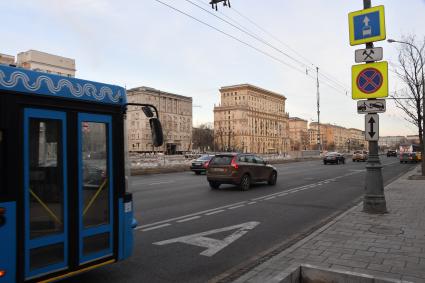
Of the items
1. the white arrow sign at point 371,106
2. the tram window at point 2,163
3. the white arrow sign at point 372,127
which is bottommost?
the tram window at point 2,163

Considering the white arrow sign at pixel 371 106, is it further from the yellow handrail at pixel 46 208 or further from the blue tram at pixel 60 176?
the yellow handrail at pixel 46 208

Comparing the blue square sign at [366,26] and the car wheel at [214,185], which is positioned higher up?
the blue square sign at [366,26]

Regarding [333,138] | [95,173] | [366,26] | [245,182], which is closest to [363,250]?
[95,173]

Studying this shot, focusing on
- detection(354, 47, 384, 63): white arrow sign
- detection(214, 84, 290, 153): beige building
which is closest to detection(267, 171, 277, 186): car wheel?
detection(354, 47, 384, 63): white arrow sign

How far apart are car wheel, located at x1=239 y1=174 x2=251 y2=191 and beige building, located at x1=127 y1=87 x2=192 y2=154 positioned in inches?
3791

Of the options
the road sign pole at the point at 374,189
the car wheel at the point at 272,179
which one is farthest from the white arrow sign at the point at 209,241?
the car wheel at the point at 272,179

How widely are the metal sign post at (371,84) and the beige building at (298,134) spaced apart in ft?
474

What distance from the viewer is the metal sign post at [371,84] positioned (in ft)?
33.4

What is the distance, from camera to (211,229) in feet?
28.4

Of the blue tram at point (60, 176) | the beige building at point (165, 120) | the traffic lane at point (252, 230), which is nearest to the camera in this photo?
the blue tram at point (60, 176)

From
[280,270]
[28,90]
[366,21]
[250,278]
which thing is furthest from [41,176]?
[366,21]

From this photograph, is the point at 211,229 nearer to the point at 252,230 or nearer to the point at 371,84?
the point at 252,230

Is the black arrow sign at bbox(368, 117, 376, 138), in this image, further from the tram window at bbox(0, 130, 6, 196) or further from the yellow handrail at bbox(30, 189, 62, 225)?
the tram window at bbox(0, 130, 6, 196)

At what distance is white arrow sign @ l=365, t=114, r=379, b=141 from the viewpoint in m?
10.4
